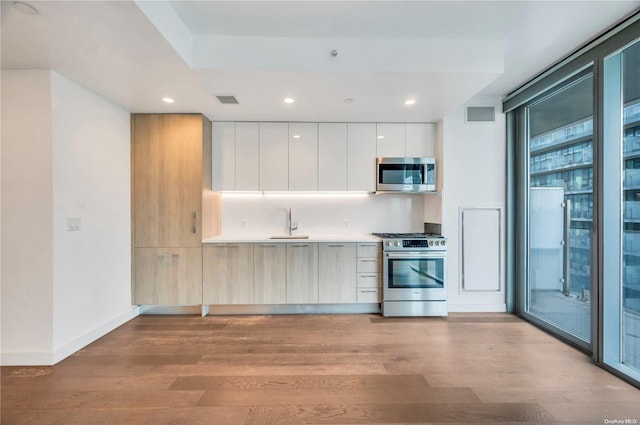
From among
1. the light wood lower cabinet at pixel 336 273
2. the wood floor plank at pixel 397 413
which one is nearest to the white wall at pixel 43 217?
the wood floor plank at pixel 397 413

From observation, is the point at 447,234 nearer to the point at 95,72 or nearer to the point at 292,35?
the point at 292,35

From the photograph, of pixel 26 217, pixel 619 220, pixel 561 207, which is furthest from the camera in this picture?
pixel 561 207

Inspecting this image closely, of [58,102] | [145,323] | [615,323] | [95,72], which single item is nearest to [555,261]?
[615,323]

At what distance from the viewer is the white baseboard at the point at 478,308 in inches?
146

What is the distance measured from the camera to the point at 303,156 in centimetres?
389

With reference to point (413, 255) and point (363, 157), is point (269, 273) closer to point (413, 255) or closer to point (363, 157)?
point (413, 255)

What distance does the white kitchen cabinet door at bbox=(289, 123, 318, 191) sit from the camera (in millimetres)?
3883

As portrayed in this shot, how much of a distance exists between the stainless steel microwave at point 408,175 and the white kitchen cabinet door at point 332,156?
0.54m

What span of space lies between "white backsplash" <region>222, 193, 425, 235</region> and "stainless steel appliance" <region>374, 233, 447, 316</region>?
68 centimetres

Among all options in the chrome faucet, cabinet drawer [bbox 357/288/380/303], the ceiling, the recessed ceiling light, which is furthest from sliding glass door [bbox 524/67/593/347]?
the recessed ceiling light

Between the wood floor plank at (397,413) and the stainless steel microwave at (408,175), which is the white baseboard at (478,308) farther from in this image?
the wood floor plank at (397,413)

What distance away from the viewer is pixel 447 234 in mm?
3756

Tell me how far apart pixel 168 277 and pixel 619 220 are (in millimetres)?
4545

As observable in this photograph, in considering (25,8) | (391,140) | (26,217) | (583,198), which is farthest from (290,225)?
(583,198)
